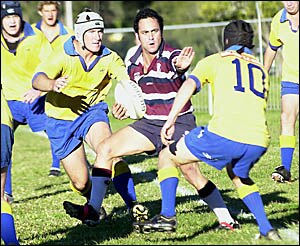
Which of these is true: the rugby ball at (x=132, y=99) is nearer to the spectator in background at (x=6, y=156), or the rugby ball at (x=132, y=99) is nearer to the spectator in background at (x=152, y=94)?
the spectator in background at (x=152, y=94)

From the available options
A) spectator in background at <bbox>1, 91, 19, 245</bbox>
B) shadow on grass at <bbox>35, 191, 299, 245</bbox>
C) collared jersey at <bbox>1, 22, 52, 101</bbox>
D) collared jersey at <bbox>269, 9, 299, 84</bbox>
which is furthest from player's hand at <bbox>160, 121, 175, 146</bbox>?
collared jersey at <bbox>1, 22, 52, 101</bbox>

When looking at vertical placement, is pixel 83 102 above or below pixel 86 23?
below

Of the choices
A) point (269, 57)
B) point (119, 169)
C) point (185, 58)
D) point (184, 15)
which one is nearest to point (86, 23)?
point (185, 58)

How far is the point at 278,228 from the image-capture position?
6707 millimetres

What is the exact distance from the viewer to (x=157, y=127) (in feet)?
23.4

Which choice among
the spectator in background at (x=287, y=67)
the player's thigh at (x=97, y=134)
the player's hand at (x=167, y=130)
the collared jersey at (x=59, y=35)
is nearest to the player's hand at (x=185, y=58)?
the player's hand at (x=167, y=130)

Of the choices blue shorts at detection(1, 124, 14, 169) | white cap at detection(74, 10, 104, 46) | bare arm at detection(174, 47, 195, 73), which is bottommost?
blue shorts at detection(1, 124, 14, 169)

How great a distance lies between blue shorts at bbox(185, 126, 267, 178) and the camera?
5980mm

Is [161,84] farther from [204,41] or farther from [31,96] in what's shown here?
[204,41]

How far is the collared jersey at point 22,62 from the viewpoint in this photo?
9.15m

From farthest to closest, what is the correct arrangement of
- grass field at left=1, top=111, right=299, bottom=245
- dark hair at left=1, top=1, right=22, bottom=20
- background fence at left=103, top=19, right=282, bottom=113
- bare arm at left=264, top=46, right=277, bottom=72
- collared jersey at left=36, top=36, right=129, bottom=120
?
background fence at left=103, top=19, right=282, bottom=113 < bare arm at left=264, top=46, right=277, bottom=72 < dark hair at left=1, top=1, right=22, bottom=20 < collared jersey at left=36, top=36, right=129, bottom=120 < grass field at left=1, top=111, right=299, bottom=245

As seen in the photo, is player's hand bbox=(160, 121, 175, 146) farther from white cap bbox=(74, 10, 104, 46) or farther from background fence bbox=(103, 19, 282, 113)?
background fence bbox=(103, 19, 282, 113)

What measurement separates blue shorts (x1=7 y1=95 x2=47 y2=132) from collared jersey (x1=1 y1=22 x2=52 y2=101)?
0.29 feet

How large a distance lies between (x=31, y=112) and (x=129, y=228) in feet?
8.85
